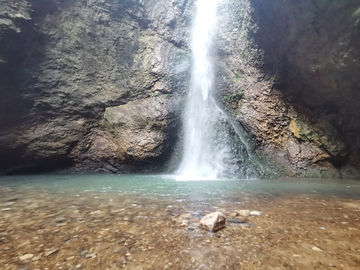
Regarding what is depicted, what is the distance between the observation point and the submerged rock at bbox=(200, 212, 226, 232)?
1729mm

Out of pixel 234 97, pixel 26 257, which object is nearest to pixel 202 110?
Result: pixel 234 97

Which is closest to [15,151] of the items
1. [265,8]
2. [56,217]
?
[56,217]

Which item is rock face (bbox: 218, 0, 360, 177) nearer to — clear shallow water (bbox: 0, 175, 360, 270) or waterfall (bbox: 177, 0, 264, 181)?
waterfall (bbox: 177, 0, 264, 181)

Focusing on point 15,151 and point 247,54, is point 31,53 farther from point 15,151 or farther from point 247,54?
point 247,54

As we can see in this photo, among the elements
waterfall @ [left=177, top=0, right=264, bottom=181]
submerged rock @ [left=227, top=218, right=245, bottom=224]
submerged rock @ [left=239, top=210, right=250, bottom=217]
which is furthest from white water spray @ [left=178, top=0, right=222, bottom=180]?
submerged rock @ [left=227, top=218, right=245, bottom=224]

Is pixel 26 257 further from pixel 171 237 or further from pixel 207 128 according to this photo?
pixel 207 128

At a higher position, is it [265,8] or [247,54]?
[265,8]

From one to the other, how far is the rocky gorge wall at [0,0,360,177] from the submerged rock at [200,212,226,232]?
214 inches

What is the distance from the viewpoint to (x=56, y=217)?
206cm

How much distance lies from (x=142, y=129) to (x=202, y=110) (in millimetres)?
2398

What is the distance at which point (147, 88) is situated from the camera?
8.07 m

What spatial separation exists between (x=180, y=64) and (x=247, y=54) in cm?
267

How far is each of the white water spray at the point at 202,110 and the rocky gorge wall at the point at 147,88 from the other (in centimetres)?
44

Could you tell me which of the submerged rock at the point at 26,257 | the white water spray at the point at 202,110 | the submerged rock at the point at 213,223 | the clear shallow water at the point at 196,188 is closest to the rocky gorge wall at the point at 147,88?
the white water spray at the point at 202,110
